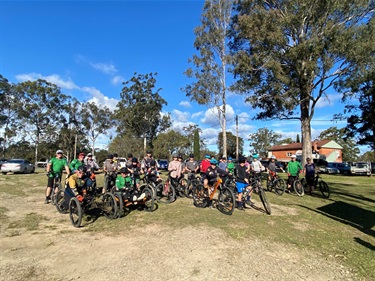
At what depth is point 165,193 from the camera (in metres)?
9.22

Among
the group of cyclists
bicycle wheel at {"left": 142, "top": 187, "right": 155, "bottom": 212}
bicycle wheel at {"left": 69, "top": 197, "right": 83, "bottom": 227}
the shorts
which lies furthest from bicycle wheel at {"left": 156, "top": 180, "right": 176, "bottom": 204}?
bicycle wheel at {"left": 69, "top": 197, "right": 83, "bottom": 227}

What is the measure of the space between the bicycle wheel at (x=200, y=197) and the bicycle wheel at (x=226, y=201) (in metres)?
0.61

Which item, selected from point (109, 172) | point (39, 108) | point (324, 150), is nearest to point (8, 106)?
point (39, 108)

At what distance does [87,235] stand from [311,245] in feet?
14.2

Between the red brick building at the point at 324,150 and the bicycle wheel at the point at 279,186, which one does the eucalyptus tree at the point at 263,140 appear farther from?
the bicycle wheel at the point at 279,186

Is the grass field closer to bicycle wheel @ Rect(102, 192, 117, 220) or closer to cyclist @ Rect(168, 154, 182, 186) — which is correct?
bicycle wheel @ Rect(102, 192, 117, 220)

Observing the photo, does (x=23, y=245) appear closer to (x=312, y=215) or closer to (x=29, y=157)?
(x=312, y=215)

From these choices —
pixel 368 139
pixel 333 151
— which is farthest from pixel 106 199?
pixel 333 151

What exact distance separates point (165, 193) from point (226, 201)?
2.48 meters

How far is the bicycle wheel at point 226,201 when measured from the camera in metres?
7.26

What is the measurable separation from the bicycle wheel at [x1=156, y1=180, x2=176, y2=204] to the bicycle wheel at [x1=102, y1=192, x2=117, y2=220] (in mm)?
2339

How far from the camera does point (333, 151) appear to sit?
6700cm

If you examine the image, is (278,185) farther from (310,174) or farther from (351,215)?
(351,215)

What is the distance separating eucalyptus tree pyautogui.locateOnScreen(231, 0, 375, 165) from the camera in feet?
58.6
